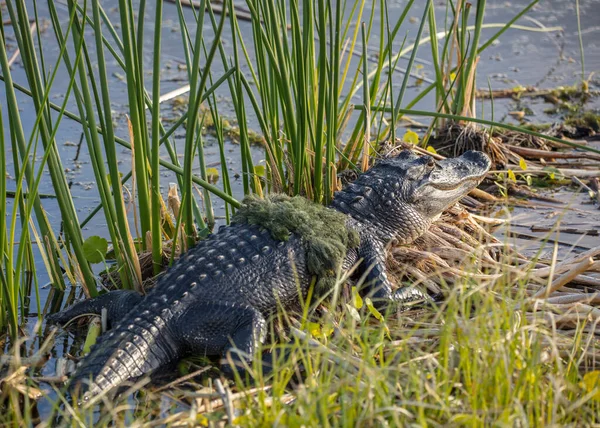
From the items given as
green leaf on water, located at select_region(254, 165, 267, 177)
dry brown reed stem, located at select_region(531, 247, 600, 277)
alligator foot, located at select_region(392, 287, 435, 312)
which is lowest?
alligator foot, located at select_region(392, 287, 435, 312)

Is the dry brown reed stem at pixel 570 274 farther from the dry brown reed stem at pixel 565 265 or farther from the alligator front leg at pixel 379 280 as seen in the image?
the alligator front leg at pixel 379 280

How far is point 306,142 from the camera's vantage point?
4.60 metres

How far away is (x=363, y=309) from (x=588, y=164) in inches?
118

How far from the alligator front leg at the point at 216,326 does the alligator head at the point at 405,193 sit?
102 cm

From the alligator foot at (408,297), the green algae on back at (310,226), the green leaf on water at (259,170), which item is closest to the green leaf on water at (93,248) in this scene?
the green algae on back at (310,226)

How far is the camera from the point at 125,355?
3424mm

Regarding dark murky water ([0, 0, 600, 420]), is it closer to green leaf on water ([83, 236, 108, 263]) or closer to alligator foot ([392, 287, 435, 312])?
green leaf on water ([83, 236, 108, 263])

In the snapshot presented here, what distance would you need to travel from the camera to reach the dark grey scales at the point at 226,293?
11.4ft

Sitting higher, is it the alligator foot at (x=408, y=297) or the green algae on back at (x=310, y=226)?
the green algae on back at (x=310, y=226)

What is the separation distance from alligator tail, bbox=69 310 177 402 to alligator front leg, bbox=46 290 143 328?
240 mm

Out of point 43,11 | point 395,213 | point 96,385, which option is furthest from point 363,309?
point 43,11

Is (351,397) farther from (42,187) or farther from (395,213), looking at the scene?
(42,187)

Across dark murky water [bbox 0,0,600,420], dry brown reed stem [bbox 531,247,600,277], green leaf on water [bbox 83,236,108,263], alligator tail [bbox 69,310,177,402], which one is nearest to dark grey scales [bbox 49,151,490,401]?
alligator tail [bbox 69,310,177,402]

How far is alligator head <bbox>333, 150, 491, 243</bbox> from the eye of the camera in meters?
4.52
